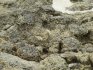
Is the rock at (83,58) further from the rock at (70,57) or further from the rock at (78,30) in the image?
the rock at (78,30)

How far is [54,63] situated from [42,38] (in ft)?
9.44

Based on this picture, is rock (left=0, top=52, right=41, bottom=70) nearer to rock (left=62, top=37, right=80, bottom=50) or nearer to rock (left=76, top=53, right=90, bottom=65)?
rock (left=76, top=53, right=90, bottom=65)

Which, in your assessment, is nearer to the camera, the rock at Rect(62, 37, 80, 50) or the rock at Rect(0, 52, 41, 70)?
the rock at Rect(0, 52, 41, 70)

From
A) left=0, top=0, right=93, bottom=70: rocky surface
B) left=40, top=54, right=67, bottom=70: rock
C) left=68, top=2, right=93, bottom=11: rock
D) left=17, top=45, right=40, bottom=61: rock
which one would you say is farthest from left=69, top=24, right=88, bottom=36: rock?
left=68, top=2, right=93, bottom=11: rock

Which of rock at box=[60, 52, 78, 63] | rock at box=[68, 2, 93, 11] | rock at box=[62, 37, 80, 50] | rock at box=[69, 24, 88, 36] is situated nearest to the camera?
rock at box=[60, 52, 78, 63]

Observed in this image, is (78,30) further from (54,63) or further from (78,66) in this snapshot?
(54,63)

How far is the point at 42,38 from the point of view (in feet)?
46.4

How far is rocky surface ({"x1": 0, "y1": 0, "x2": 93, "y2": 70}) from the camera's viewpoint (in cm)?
1184

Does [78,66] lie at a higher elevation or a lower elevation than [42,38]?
lower

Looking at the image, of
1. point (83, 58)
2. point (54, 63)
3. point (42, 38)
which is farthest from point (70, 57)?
point (42, 38)

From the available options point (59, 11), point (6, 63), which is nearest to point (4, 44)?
point (6, 63)

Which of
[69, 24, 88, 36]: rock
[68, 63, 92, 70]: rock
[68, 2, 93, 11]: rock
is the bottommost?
[68, 63, 92, 70]: rock

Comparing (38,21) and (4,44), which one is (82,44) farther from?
(4,44)

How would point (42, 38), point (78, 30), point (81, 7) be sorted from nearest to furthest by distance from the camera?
point (42, 38) < point (78, 30) < point (81, 7)
